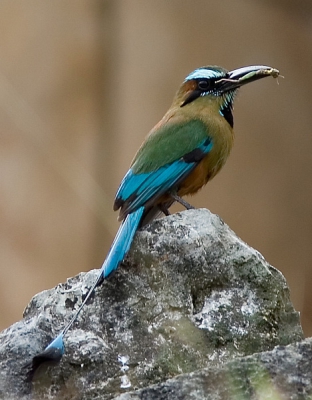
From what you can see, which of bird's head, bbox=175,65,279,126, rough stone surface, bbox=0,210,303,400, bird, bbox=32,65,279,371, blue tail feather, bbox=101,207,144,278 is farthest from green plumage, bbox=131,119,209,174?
rough stone surface, bbox=0,210,303,400

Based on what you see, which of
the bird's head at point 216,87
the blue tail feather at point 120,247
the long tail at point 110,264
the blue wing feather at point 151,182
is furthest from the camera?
the bird's head at point 216,87

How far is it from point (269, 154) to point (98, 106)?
3.48 ft

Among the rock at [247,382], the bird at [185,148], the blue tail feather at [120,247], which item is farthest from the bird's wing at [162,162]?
the rock at [247,382]

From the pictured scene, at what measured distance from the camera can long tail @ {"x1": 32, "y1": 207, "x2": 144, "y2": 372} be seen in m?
1.49

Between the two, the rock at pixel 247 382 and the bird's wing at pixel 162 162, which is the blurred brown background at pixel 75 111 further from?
the rock at pixel 247 382

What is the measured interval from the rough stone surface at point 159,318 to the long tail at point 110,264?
0.02m

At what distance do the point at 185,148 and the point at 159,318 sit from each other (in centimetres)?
79

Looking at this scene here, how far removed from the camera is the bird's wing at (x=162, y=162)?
2.12m

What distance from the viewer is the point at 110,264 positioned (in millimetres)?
1682

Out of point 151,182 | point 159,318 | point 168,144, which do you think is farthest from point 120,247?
point 168,144

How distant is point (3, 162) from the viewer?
4.05 metres

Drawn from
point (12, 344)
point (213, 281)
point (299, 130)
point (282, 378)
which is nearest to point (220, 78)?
point (213, 281)

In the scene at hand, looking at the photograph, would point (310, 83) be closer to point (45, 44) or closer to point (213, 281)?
point (45, 44)

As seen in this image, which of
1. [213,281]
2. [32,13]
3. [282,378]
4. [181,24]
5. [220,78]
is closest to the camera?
[282,378]
